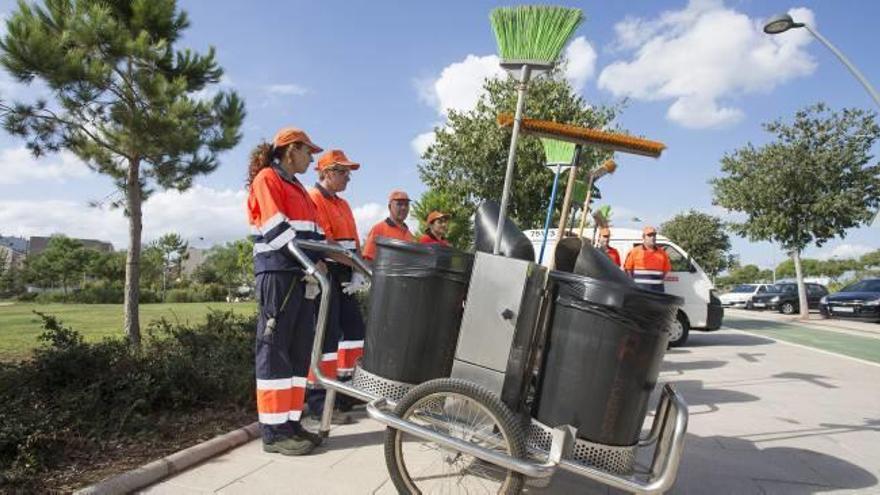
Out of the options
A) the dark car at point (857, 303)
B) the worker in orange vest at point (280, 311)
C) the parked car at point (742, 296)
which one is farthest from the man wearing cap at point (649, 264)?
the parked car at point (742, 296)

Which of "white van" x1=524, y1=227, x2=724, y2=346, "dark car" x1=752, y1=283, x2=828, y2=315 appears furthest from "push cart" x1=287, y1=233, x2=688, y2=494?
"dark car" x1=752, y1=283, x2=828, y2=315

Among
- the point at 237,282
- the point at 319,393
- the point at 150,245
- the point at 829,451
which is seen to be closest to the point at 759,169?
the point at 829,451

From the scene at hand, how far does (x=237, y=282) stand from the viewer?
48812 millimetres

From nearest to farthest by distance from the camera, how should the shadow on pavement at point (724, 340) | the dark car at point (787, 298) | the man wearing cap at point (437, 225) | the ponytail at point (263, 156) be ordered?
the ponytail at point (263, 156), the man wearing cap at point (437, 225), the shadow on pavement at point (724, 340), the dark car at point (787, 298)

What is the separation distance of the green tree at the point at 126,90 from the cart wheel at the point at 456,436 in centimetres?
407

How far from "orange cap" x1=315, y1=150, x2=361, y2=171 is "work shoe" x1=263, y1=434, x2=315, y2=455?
2.16 metres

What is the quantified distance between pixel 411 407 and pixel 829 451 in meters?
3.44

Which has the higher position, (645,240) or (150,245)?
(645,240)

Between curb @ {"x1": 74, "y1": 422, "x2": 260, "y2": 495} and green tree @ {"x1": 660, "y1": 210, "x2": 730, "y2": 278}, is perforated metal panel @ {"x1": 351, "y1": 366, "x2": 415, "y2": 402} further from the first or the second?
green tree @ {"x1": 660, "y1": 210, "x2": 730, "y2": 278}

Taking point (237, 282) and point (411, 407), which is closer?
point (411, 407)

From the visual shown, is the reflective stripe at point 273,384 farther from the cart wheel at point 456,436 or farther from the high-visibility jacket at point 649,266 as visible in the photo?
the high-visibility jacket at point 649,266

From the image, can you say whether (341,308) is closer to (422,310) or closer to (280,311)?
(280,311)

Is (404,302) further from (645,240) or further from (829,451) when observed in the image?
(645,240)

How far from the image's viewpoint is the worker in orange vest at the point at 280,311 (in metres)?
3.44
